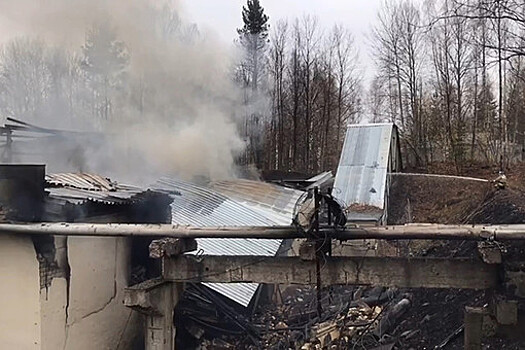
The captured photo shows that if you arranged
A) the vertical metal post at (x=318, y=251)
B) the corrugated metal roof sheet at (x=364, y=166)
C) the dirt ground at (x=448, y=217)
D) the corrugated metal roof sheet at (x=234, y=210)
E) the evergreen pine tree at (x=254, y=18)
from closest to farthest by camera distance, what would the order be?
the vertical metal post at (x=318, y=251) < the dirt ground at (x=448, y=217) < the corrugated metal roof sheet at (x=234, y=210) < the corrugated metal roof sheet at (x=364, y=166) < the evergreen pine tree at (x=254, y=18)

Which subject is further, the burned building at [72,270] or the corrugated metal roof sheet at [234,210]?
the corrugated metal roof sheet at [234,210]

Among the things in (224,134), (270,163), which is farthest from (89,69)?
(270,163)

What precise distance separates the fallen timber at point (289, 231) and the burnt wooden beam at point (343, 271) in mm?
543

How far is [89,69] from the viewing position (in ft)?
51.5

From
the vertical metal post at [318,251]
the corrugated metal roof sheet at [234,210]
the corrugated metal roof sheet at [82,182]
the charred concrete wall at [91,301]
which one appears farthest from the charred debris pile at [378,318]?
the corrugated metal roof sheet at [82,182]

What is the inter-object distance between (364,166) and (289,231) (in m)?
11.6

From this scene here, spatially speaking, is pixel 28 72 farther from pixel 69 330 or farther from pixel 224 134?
pixel 69 330

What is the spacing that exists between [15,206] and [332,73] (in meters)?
27.6

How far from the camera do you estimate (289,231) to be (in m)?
5.26

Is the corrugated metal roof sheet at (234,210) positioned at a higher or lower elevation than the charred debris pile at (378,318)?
higher

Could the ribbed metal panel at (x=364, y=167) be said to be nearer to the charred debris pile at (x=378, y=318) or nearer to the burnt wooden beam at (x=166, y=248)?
the charred debris pile at (x=378, y=318)

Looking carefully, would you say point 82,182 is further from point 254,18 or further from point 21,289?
point 254,18

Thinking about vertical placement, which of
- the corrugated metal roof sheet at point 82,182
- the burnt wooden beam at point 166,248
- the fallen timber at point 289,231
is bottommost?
the burnt wooden beam at point 166,248

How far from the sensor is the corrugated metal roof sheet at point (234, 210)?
32.2 feet
